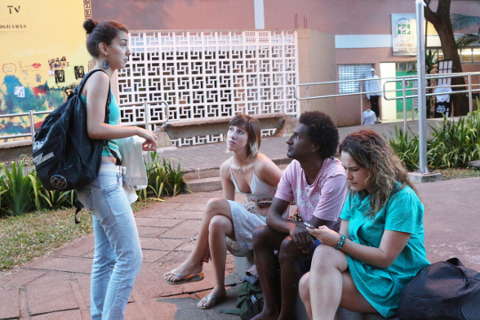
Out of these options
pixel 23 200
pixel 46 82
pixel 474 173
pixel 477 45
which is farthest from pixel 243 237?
pixel 477 45

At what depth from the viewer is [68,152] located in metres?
2.48

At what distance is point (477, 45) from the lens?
17.0m

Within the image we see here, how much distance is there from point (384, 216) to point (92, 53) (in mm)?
1663

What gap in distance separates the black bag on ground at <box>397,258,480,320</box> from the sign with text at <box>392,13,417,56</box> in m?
14.4

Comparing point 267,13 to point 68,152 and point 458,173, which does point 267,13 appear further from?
point 68,152

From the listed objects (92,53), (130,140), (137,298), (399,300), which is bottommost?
(137,298)

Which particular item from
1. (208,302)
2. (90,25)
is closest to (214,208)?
(208,302)

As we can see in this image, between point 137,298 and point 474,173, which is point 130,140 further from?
point 474,173

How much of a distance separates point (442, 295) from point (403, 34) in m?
14.9

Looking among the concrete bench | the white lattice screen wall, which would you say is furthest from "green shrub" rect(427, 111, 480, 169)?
the white lattice screen wall


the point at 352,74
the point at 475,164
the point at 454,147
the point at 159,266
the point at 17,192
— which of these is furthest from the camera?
the point at 352,74

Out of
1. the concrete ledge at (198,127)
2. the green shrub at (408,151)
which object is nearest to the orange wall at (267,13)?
the concrete ledge at (198,127)

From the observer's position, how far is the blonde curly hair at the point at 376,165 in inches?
91.5

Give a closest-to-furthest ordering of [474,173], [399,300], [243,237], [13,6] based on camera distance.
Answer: [399,300] < [243,237] < [474,173] < [13,6]
